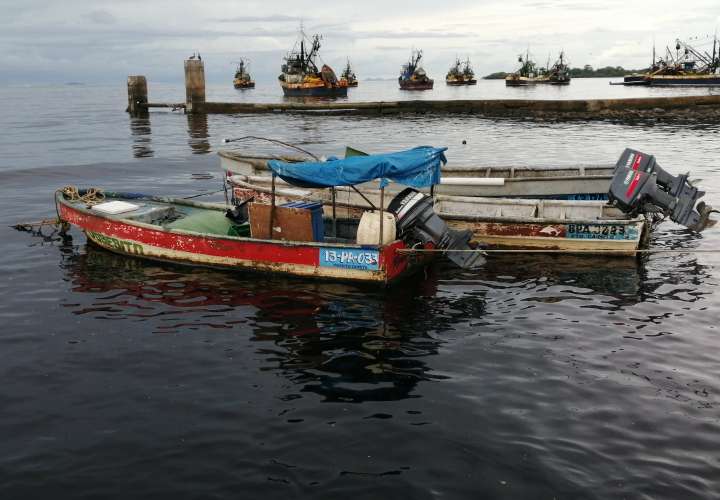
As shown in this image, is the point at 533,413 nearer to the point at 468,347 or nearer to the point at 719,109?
the point at 468,347

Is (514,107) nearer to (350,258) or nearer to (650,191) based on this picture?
(650,191)

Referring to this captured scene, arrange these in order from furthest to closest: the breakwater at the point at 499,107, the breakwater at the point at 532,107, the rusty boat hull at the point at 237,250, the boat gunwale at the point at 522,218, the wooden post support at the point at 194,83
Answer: the wooden post support at the point at 194,83 < the breakwater at the point at 532,107 < the breakwater at the point at 499,107 < the boat gunwale at the point at 522,218 < the rusty boat hull at the point at 237,250

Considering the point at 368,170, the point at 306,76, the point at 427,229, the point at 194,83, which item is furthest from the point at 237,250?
the point at 306,76

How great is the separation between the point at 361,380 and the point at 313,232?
5546 millimetres

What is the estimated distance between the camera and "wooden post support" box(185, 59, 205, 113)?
59.4 meters

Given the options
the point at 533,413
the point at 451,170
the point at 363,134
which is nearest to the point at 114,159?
the point at 363,134

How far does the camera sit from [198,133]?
164 ft

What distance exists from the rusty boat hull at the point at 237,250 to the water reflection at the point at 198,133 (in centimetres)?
2381

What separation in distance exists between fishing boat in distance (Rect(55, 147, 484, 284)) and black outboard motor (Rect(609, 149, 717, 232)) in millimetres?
4296

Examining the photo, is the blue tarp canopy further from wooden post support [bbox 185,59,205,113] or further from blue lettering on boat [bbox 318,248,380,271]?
wooden post support [bbox 185,59,205,113]

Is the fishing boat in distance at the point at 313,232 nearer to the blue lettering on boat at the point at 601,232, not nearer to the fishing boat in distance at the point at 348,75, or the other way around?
the blue lettering on boat at the point at 601,232

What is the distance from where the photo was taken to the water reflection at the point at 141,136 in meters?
39.9

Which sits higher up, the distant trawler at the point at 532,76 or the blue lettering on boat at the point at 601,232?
the distant trawler at the point at 532,76

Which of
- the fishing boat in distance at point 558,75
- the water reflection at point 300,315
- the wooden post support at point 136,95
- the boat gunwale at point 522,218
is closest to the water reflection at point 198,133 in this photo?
the wooden post support at point 136,95
